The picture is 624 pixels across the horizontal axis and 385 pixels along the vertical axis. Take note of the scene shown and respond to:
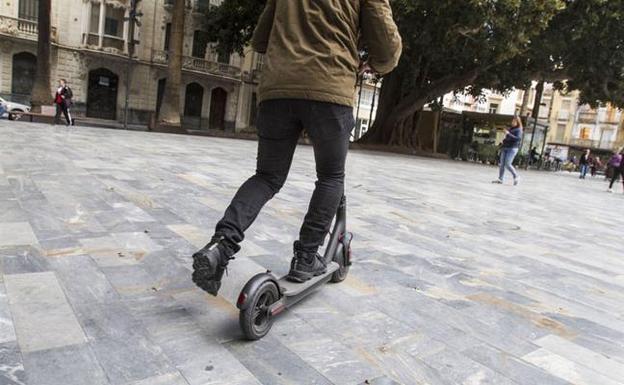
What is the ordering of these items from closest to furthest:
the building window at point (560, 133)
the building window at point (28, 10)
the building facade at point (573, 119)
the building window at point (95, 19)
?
the building window at point (28, 10)
the building window at point (95, 19)
the building facade at point (573, 119)
the building window at point (560, 133)

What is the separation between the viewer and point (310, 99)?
244 centimetres

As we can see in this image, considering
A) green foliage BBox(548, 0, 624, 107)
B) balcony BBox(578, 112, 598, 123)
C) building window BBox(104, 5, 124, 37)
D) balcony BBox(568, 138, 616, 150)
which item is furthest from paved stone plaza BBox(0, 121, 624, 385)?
balcony BBox(578, 112, 598, 123)

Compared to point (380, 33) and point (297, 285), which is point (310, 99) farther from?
point (297, 285)

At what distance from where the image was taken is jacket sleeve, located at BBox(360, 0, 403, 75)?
2.57 m

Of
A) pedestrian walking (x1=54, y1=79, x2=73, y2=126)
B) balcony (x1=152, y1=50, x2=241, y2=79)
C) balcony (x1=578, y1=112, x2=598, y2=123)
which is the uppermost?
balcony (x1=578, y1=112, x2=598, y2=123)

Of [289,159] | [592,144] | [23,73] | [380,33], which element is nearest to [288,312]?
[289,159]

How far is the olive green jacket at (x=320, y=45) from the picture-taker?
A: 8.02ft

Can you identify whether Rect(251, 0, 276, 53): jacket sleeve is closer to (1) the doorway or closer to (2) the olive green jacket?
(2) the olive green jacket

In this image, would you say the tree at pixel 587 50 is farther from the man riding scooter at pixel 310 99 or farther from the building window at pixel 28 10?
the building window at pixel 28 10

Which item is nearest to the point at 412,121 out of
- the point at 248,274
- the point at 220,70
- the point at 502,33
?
the point at 502,33

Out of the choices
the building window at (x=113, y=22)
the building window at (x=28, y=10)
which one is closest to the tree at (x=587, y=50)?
the building window at (x=113, y=22)

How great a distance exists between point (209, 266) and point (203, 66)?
116ft

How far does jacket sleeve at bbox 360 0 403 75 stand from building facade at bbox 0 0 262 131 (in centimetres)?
3058

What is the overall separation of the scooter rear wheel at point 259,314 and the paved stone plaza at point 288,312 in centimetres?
6
